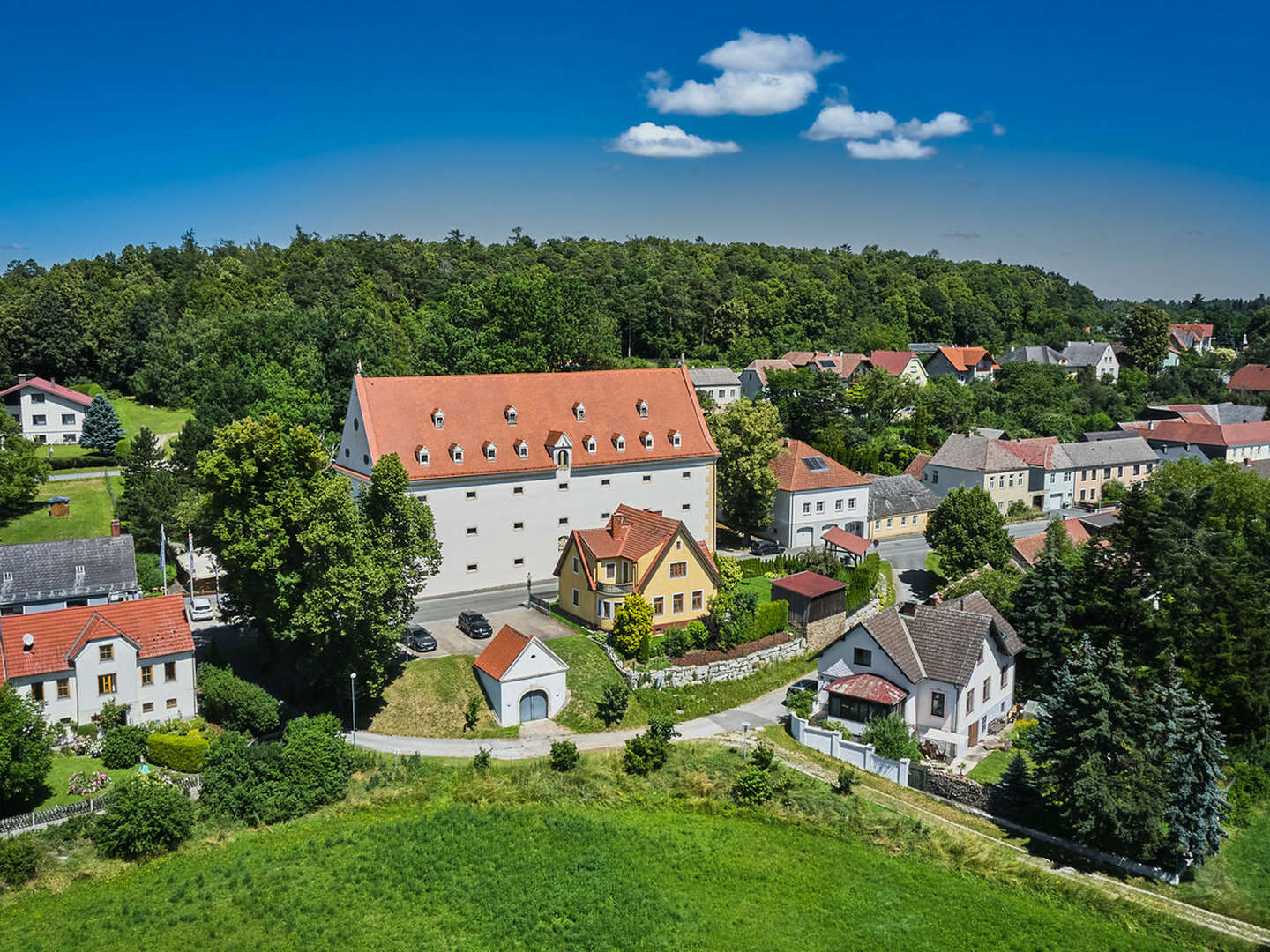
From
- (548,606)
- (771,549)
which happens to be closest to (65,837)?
(548,606)

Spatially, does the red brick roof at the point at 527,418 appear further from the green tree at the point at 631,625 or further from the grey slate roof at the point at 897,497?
the grey slate roof at the point at 897,497

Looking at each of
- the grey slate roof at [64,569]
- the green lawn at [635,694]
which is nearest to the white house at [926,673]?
the green lawn at [635,694]

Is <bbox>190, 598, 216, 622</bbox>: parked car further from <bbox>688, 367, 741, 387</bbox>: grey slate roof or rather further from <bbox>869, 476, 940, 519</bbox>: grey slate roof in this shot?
<bbox>688, 367, 741, 387</bbox>: grey slate roof

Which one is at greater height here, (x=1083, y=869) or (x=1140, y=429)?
(x=1140, y=429)

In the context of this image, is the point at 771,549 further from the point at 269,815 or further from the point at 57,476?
the point at 57,476

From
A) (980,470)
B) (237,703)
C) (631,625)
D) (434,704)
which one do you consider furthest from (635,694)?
(980,470)

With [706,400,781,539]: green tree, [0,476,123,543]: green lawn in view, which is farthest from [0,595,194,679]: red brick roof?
[706,400,781,539]: green tree
